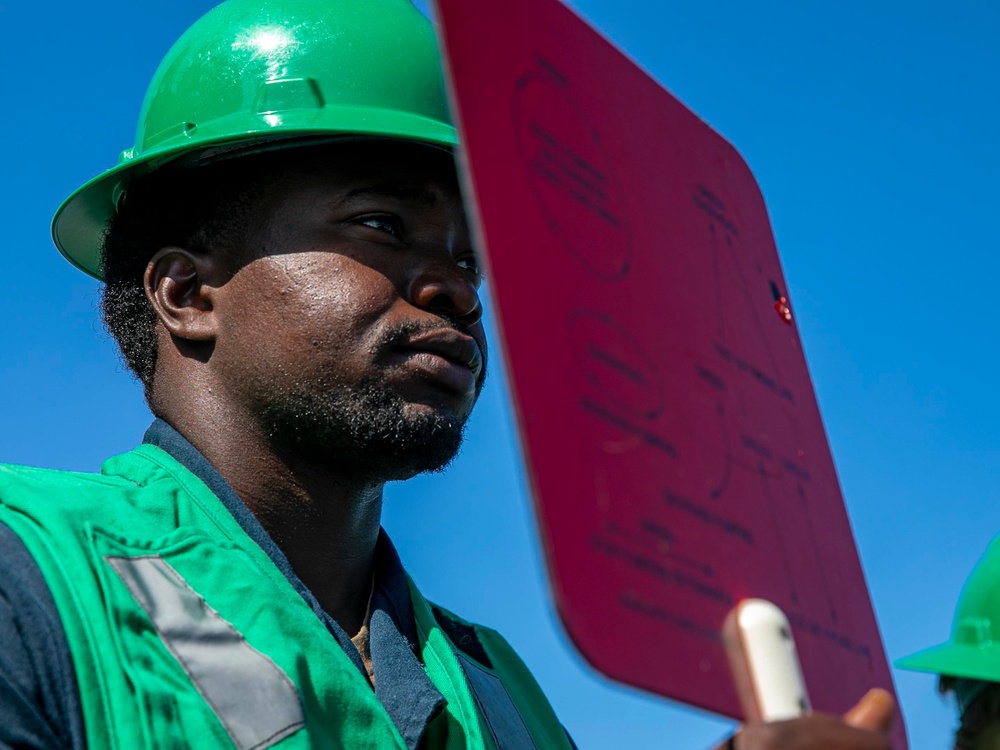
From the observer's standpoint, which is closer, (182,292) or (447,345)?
(447,345)

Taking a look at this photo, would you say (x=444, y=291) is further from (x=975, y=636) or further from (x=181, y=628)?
(x=975, y=636)

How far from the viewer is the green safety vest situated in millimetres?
2064

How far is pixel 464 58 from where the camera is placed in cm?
148

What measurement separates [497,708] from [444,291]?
106cm

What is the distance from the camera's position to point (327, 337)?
9.23 feet

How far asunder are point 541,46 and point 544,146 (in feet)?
0.58

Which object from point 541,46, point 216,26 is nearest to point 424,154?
point 216,26

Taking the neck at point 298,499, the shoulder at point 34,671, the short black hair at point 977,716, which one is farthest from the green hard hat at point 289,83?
the short black hair at point 977,716

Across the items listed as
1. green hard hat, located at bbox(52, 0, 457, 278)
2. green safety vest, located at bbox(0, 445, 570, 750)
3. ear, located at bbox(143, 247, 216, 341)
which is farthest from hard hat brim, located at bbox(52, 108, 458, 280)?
green safety vest, located at bbox(0, 445, 570, 750)

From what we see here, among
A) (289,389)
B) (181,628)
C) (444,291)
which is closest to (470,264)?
(444,291)

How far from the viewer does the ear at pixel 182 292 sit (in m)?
3.07

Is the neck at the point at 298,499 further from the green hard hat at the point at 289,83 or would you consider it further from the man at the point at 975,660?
the man at the point at 975,660

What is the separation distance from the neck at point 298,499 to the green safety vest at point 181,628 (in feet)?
0.68

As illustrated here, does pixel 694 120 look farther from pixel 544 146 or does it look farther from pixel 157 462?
pixel 157 462
